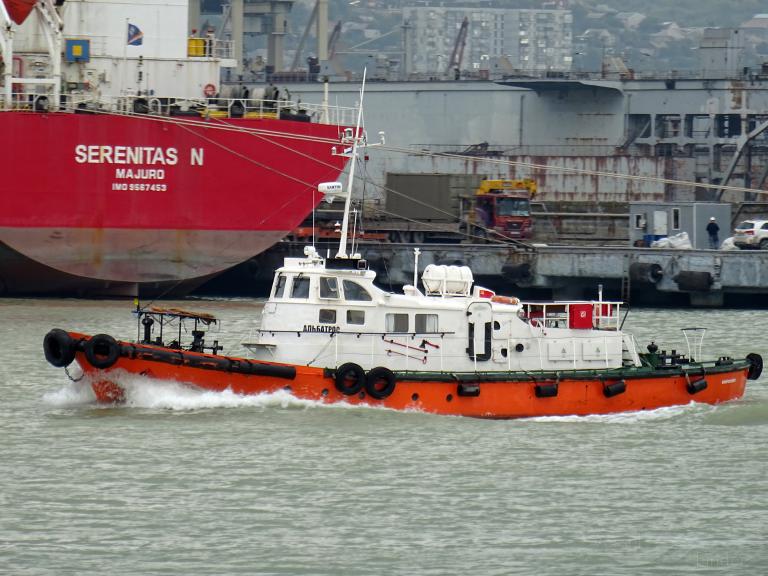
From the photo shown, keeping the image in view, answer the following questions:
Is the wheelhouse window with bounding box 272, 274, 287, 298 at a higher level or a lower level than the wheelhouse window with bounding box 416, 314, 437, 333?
higher

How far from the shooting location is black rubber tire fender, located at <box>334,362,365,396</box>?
22312 mm

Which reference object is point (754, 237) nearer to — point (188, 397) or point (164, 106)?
point (164, 106)

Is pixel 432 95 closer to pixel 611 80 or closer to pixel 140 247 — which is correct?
pixel 611 80

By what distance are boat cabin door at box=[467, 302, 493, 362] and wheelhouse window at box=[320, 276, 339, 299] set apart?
1.81 metres

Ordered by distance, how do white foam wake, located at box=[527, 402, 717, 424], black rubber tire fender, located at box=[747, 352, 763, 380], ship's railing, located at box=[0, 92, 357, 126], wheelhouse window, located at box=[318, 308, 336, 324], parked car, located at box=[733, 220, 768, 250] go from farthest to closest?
parked car, located at box=[733, 220, 768, 250]
ship's railing, located at box=[0, 92, 357, 126]
black rubber tire fender, located at box=[747, 352, 763, 380]
white foam wake, located at box=[527, 402, 717, 424]
wheelhouse window, located at box=[318, 308, 336, 324]

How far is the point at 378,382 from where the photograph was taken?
73.4ft

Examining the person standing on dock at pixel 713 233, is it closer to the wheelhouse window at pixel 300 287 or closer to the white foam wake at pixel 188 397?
the wheelhouse window at pixel 300 287

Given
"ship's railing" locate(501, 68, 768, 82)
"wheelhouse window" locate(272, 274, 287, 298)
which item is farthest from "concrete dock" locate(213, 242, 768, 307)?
"ship's railing" locate(501, 68, 768, 82)

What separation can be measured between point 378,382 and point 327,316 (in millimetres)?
1188

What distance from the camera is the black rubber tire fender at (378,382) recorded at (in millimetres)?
22328

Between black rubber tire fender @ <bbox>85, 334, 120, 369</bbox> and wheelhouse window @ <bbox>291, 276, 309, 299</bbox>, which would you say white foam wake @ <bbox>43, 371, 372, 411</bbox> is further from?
wheelhouse window @ <bbox>291, 276, 309, 299</bbox>

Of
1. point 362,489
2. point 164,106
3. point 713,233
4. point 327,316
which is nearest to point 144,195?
point 164,106

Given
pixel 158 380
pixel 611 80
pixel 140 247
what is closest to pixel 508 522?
pixel 158 380

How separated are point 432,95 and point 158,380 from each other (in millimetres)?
42215
